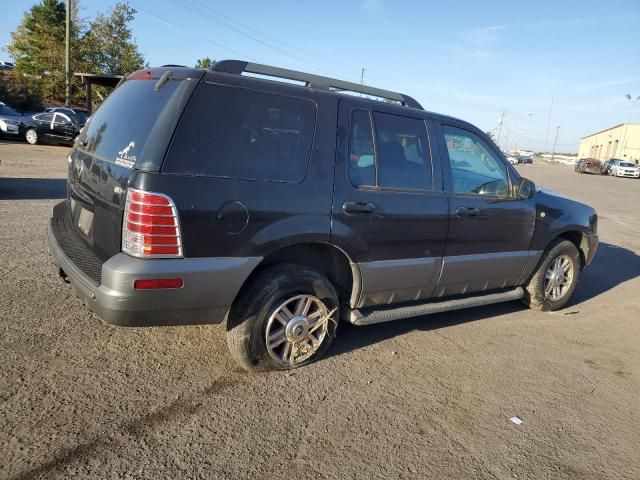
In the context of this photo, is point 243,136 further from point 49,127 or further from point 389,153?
point 49,127

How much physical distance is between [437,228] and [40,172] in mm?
11440

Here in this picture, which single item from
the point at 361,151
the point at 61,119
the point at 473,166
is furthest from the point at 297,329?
the point at 61,119

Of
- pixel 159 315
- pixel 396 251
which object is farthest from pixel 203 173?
pixel 396 251

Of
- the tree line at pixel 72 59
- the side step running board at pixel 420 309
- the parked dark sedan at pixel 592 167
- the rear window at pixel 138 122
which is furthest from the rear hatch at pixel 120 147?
the parked dark sedan at pixel 592 167

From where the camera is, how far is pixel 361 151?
3.62m

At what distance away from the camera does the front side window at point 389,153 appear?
142 inches

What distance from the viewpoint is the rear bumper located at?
278 cm

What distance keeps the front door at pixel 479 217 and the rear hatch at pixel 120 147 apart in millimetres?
2257

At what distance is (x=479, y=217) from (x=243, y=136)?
7.57 feet

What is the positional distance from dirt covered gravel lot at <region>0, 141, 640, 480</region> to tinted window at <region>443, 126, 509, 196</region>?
1.36 meters

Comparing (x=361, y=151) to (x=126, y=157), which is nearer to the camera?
(x=126, y=157)

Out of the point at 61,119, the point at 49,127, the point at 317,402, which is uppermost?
the point at 61,119

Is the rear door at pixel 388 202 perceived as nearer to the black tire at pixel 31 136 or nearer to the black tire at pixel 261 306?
the black tire at pixel 261 306

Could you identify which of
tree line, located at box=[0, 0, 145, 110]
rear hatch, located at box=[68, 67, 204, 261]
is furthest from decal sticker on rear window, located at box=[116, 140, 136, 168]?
tree line, located at box=[0, 0, 145, 110]
